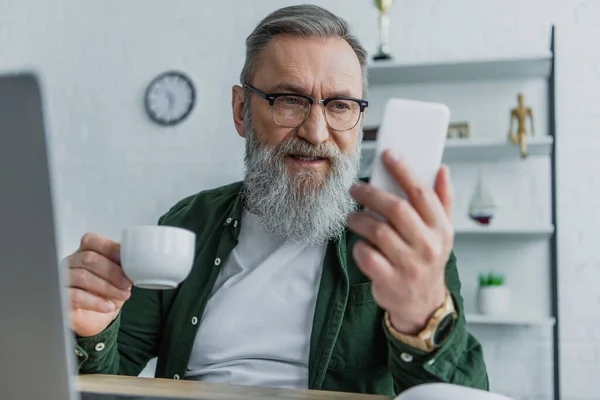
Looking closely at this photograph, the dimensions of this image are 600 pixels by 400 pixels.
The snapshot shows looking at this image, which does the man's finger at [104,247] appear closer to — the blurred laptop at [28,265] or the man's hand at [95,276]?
the man's hand at [95,276]

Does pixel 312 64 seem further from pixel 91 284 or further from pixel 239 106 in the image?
pixel 91 284

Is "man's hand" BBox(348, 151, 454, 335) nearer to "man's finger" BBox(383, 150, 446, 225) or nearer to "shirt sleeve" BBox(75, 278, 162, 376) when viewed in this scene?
"man's finger" BBox(383, 150, 446, 225)

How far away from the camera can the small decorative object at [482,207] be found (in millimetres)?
2783

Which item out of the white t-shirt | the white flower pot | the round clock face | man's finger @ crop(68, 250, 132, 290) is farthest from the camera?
the round clock face

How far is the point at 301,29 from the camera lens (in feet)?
4.89

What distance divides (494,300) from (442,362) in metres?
1.90

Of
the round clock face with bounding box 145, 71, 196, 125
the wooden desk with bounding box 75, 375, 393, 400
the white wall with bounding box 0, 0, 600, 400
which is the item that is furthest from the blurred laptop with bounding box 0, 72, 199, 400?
the round clock face with bounding box 145, 71, 196, 125

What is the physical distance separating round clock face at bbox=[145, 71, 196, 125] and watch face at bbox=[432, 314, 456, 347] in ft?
8.70

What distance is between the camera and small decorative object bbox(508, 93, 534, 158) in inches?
105

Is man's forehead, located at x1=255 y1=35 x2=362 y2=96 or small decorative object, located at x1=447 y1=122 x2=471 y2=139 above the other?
man's forehead, located at x1=255 y1=35 x2=362 y2=96

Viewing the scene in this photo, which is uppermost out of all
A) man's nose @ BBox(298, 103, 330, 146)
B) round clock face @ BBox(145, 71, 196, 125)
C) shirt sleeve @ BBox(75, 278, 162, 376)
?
round clock face @ BBox(145, 71, 196, 125)

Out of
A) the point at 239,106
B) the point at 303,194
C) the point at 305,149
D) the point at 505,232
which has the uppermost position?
the point at 239,106

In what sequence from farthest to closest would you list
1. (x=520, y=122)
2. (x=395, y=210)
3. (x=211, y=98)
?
(x=211, y=98) < (x=520, y=122) < (x=395, y=210)

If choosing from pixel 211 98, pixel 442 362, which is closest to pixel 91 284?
pixel 442 362
